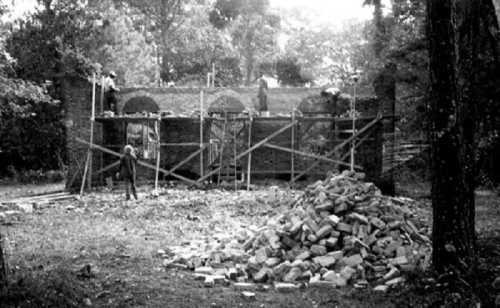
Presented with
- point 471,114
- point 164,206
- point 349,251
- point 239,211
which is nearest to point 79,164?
point 164,206

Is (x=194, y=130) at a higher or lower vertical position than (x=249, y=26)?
lower

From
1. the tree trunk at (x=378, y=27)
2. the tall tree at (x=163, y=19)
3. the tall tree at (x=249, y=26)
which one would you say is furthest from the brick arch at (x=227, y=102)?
the tall tree at (x=163, y=19)

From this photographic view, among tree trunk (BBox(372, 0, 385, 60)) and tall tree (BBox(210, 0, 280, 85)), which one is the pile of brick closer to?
tree trunk (BBox(372, 0, 385, 60))

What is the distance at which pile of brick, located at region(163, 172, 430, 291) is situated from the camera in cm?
703

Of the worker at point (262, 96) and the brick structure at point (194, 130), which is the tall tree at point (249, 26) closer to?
the brick structure at point (194, 130)

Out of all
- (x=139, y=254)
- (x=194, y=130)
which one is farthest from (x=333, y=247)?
(x=194, y=130)

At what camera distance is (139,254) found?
28.4ft

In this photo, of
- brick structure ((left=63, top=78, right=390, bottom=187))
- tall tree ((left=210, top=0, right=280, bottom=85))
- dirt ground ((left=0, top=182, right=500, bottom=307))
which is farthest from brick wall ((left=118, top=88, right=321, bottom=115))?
tall tree ((left=210, top=0, right=280, bottom=85))

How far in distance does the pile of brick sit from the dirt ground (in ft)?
1.45

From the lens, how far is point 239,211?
13023 millimetres

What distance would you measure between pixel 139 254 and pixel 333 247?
10.8 ft

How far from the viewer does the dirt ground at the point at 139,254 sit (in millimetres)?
5828

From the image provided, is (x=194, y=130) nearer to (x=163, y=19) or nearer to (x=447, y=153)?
(x=163, y=19)

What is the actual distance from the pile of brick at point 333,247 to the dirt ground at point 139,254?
441mm
